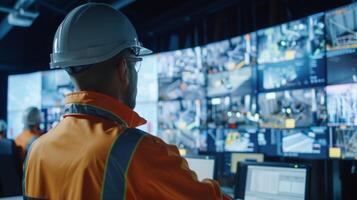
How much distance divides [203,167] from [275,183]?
0.63 meters

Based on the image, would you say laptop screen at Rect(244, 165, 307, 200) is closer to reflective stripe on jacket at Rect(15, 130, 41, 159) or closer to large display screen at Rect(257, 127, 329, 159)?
large display screen at Rect(257, 127, 329, 159)

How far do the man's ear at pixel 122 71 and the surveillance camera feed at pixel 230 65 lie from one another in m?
2.59

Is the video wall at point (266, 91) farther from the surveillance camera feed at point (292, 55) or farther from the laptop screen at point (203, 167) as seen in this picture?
the laptop screen at point (203, 167)

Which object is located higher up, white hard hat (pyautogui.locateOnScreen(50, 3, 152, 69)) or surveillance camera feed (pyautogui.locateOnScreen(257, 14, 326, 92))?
surveillance camera feed (pyautogui.locateOnScreen(257, 14, 326, 92))

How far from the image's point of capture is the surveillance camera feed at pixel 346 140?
2.75m

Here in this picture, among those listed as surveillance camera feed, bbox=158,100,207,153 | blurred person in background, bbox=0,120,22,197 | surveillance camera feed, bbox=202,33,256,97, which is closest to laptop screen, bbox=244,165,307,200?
surveillance camera feed, bbox=202,33,256,97

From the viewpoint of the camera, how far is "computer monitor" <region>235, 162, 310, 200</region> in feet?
6.04

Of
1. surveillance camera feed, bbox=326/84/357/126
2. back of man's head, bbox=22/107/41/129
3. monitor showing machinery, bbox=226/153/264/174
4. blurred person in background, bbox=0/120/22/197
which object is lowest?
blurred person in background, bbox=0/120/22/197

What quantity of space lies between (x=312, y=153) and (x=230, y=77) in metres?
1.01

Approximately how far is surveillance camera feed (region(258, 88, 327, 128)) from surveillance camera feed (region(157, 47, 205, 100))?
30.7 inches

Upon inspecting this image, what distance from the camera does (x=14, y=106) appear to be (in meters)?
5.65

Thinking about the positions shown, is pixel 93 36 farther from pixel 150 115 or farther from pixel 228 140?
pixel 150 115

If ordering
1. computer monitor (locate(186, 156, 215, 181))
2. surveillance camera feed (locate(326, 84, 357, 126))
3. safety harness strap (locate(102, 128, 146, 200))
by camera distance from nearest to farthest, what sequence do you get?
safety harness strap (locate(102, 128, 146, 200)), computer monitor (locate(186, 156, 215, 181)), surveillance camera feed (locate(326, 84, 357, 126))

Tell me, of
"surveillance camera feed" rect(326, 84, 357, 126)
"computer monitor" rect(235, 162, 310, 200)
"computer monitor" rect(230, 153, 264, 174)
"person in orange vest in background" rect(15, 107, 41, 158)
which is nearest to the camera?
"computer monitor" rect(235, 162, 310, 200)
